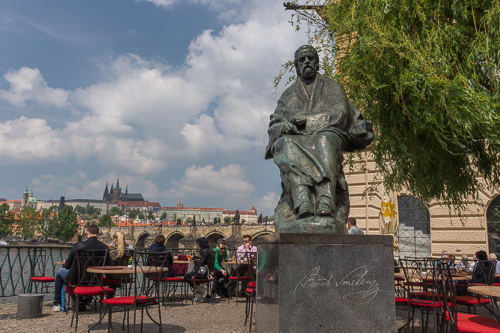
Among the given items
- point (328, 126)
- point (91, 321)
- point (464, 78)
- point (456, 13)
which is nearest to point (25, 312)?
point (91, 321)

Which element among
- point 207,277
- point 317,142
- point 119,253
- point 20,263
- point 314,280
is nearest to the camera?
point 314,280

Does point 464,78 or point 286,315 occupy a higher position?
point 464,78

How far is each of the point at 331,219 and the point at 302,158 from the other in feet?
2.04

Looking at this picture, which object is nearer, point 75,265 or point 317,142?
point 317,142

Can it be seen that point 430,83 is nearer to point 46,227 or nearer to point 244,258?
point 244,258

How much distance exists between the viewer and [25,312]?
19.8 feet

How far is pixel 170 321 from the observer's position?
6.03 m

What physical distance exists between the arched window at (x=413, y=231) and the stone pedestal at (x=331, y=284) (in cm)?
1015

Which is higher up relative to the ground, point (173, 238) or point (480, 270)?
point (480, 270)

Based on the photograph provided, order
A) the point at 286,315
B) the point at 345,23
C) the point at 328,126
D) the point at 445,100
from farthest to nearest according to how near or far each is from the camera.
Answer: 1. the point at 345,23
2. the point at 445,100
3. the point at 328,126
4. the point at 286,315

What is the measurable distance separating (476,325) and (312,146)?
2.05m

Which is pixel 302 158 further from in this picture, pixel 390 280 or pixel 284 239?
pixel 390 280
